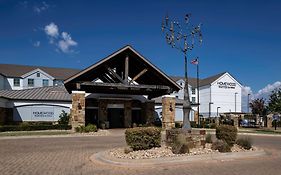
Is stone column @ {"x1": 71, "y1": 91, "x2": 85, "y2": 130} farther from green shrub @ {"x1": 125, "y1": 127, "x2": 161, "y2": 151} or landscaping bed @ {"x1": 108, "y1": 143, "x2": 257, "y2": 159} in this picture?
landscaping bed @ {"x1": 108, "y1": 143, "x2": 257, "y2": 159}

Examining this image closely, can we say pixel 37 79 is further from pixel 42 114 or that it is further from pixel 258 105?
pixel 258 105

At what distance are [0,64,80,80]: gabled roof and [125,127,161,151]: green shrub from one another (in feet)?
200

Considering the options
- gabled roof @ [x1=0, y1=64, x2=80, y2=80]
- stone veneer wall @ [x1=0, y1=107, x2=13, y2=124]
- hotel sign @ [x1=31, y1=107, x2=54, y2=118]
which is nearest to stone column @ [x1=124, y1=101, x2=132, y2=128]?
hotel sign @ [x1=31, y1=107, x2=54, y2=118]

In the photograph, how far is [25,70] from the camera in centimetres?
7094

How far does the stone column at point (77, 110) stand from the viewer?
3031 centimetres

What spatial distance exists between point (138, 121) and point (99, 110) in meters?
5.68

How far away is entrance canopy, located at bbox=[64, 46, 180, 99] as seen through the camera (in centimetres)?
3012

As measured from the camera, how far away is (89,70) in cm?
2986

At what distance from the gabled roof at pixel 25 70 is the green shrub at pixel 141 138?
6092cm

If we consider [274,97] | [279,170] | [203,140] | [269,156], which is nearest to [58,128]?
[203,140]

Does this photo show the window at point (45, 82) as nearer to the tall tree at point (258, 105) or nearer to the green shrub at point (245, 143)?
the tall tree at point (258, 105)

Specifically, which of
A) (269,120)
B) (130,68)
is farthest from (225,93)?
(130,68)

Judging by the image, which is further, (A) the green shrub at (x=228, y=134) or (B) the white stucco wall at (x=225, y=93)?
(B) the white stucco wall at (x=225, y=93)

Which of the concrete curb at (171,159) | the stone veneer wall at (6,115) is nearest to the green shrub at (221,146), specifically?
the concrete curb at (171,159)
